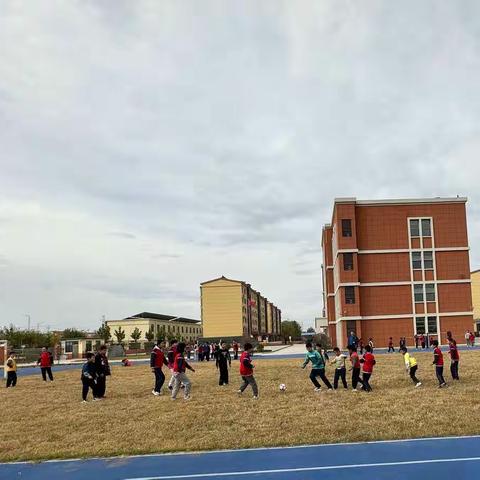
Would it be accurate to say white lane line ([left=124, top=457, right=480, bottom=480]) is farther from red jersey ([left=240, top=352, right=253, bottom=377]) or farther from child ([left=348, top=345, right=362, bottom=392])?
child ([left=348, top=345, right=362, bottom=392])

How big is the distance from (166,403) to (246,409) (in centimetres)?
298

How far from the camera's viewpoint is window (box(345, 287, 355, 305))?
56469 mm

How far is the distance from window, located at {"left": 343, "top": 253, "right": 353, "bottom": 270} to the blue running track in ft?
149

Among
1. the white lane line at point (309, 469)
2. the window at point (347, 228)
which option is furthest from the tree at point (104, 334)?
the white lane line at point (309, 469)

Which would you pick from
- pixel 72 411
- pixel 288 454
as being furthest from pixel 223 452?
pixel 72 411

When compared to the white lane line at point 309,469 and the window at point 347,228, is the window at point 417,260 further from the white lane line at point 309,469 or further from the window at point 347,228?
the white lane line at point 309,469

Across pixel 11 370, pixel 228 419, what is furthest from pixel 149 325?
pixel 228 419

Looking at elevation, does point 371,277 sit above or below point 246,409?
above

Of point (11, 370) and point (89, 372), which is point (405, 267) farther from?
point (89, 372)

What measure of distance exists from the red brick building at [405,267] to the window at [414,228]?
0.09 meters

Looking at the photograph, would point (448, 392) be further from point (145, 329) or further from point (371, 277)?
point (145, 329)

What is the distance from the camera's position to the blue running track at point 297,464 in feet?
31.1

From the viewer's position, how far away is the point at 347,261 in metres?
56.8

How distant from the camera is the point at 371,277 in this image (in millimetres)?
57281
